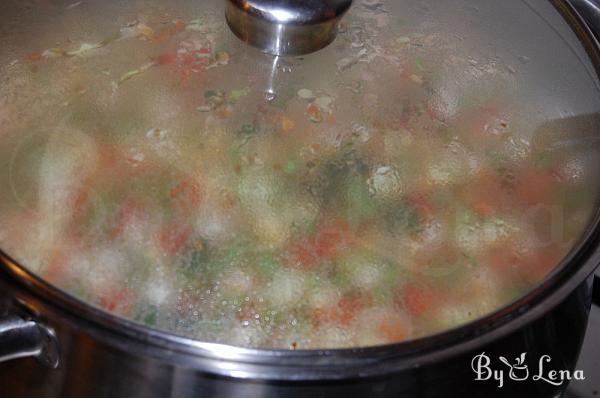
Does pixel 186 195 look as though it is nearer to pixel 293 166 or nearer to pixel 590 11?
pixel 293 166

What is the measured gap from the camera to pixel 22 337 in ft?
3.31

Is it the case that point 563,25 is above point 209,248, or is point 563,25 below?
above

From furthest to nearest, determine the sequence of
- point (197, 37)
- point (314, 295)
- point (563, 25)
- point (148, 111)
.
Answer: point (563, 25)
point (197, 37)
point (148, 111)
point (314, 295)

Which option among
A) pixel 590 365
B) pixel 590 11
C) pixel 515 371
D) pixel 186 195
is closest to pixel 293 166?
pixel 186 195

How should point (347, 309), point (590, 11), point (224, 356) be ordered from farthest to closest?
point (590, 11), point (347, 309), point (224, 356)

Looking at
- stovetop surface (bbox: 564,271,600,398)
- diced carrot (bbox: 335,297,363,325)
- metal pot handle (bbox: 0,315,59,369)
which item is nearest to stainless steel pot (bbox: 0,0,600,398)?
metal pot handle (bbox: 0,315,59,369)

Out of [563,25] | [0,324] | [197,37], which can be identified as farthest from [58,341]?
[563,25]

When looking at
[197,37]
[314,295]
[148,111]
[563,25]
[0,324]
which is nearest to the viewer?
[0,324]

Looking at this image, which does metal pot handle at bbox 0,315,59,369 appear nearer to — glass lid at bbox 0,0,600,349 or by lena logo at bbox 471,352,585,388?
glass lid at bbox 0,0,600,349

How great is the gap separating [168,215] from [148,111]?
0.21 meters

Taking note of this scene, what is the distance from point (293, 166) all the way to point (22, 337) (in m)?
0.50

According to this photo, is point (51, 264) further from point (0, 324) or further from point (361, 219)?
point (361, 219)

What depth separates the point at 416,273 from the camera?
1.16 m

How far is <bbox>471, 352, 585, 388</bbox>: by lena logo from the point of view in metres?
1.12
